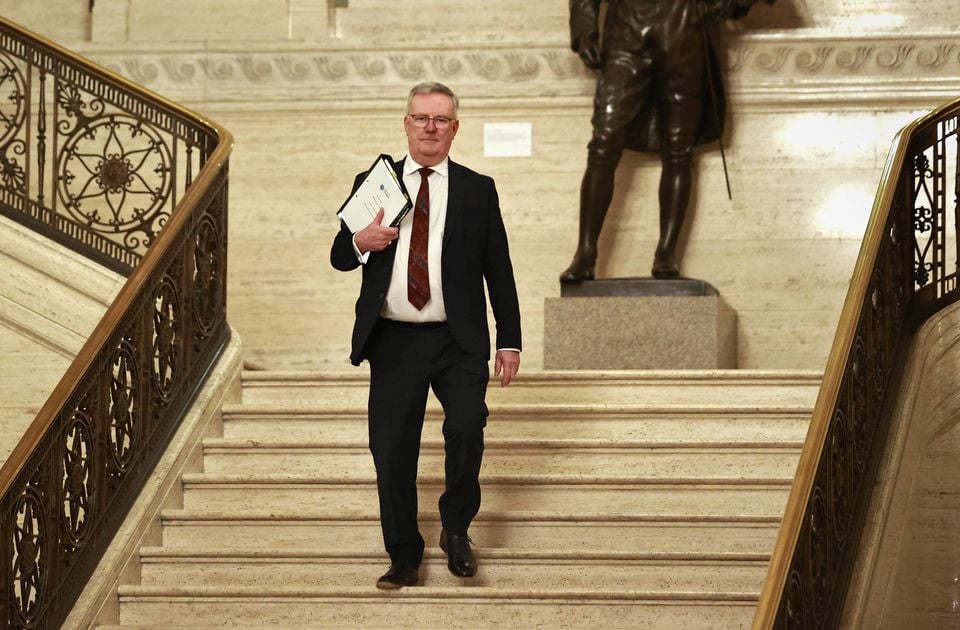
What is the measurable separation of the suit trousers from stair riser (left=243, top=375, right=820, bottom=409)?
136 cm

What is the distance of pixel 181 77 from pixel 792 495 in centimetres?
621

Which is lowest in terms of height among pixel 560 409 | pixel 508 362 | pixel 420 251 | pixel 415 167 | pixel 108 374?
pixel 560 409

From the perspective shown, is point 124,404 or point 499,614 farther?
point 124,404

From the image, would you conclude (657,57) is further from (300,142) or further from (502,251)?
(502,251)

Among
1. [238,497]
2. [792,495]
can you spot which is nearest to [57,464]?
[238,497]

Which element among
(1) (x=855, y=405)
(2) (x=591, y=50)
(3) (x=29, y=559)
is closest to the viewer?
(3) (x=29, y=559)

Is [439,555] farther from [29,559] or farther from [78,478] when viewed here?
[29,559]

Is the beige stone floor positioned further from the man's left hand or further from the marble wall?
the marble wall

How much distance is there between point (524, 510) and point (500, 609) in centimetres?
71

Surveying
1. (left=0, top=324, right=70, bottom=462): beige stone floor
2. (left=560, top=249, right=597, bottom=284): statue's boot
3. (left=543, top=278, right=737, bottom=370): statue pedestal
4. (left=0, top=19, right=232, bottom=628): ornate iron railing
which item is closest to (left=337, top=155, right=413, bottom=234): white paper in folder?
(left=0, top=19, right=232, bottom=628): ornate iron railing

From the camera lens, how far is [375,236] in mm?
4500

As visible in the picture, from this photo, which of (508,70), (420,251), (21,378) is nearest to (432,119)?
(420,251)

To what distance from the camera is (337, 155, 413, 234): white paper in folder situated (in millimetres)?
4535

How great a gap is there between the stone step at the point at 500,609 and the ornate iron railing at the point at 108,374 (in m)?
0.57
